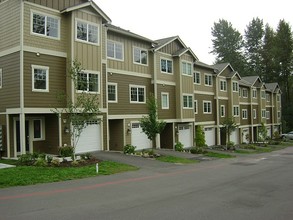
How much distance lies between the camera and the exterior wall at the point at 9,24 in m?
19.0

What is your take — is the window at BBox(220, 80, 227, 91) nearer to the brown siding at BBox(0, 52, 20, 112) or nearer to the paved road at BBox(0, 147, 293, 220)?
the paved road at BBox(0, 147, 293, 220)

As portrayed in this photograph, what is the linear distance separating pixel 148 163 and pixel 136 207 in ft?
35.5

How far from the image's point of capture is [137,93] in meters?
27.9

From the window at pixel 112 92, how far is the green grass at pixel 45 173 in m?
8.19

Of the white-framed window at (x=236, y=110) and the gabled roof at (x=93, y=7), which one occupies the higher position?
the gabled roof at (x=93, y=7)

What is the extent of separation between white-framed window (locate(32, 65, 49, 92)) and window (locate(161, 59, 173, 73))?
42.2 feet

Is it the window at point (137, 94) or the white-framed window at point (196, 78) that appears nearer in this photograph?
the window at point (137, 94)

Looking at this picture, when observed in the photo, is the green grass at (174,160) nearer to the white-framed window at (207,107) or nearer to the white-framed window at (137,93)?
the white-framed window at (137,93)

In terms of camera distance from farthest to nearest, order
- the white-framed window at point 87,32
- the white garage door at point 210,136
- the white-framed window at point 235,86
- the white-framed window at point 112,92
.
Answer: the white-framed window at point 235,86
the white garage door at point 210,136
the white-framed window at point 112,92
the white-framed window at point 87,32

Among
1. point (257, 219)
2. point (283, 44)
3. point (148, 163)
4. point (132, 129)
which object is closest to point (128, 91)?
point (132, 129)

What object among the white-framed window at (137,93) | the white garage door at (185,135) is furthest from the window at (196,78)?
the white-framed window at (137,93)

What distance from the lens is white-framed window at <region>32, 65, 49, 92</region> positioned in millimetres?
19250

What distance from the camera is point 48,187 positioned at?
41.0ft

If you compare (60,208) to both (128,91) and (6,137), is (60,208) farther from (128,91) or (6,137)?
(128,91)
